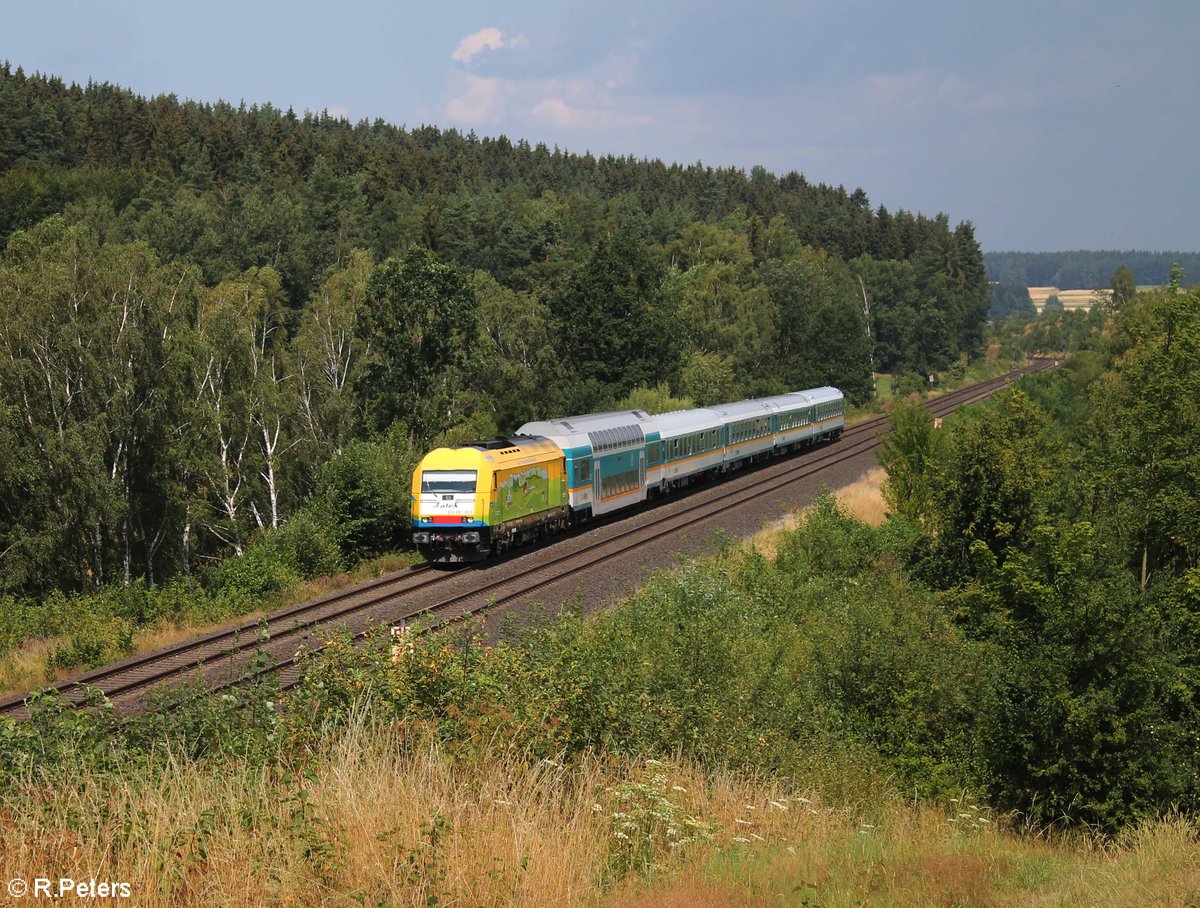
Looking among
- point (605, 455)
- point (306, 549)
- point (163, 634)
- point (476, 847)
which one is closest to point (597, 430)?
point (605, 455)

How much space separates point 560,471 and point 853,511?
37.4 feet

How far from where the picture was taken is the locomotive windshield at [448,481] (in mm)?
29797

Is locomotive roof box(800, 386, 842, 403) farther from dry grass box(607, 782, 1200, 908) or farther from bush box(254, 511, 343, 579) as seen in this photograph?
dry grass box(607, 782, 1200, 908)

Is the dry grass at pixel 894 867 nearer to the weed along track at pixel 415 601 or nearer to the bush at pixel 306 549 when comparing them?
the weed along track at pixel 415 601

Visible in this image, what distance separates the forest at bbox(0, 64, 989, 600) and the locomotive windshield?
301 cm

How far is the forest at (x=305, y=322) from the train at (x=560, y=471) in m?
3.30

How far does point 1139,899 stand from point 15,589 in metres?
37.4

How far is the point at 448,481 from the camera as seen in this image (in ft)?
98.4

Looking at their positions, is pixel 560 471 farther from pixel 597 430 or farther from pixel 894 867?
pixel 894 867

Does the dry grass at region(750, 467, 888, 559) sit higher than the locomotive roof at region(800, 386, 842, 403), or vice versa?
the locomotive roof at region(800, 386, 842, 403)

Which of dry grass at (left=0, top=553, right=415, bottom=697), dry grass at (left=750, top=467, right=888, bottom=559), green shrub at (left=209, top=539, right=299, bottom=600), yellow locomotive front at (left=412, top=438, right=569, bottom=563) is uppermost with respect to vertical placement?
yellow locomotive front at (left=412, top=438, right=569, bottom=563)

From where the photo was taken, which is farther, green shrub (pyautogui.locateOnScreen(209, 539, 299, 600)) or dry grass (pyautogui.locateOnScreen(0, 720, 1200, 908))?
green shrub (pyautogui.locateOnScreen(209, 539, 299, 600))

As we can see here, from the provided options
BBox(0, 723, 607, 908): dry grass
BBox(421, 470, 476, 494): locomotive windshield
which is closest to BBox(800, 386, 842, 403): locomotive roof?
BBox(421, 470, 476, 494): locomotive windshield

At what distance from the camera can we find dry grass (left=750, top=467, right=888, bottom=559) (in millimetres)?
33250
